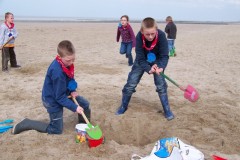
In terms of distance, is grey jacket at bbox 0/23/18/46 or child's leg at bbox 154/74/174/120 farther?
grey jacket at bbox 0/23/18/46

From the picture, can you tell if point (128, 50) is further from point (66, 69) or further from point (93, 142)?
point (93, 142)

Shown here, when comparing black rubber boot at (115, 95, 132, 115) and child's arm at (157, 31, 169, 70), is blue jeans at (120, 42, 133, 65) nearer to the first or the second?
black rubber boot at (115, 95, 132, 115)

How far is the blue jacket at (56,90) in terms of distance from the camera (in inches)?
137

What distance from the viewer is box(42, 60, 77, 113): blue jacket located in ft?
11.4

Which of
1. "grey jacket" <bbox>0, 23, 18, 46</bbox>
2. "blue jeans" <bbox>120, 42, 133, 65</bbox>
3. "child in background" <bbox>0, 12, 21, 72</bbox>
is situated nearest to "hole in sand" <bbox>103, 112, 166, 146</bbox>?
"blue jeans" <bbox>120, 42, 133, 65</bbox>

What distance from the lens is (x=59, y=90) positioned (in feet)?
11.6

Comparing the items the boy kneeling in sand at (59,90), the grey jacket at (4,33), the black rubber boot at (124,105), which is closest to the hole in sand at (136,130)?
the black rubber boot at (124,105)

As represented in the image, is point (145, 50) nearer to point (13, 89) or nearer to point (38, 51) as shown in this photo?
point (13, 89)

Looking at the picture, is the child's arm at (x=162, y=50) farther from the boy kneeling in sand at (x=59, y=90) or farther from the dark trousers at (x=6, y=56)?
the dark trousers at (x=6, y=56)

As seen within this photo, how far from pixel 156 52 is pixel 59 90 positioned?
1.56 metres

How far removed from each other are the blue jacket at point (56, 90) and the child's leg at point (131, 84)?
3.62ft

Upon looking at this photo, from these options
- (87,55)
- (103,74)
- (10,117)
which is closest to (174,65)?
(103,74)

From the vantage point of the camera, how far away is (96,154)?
330 centimetres

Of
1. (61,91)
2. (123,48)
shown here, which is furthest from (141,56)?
(123,48)
